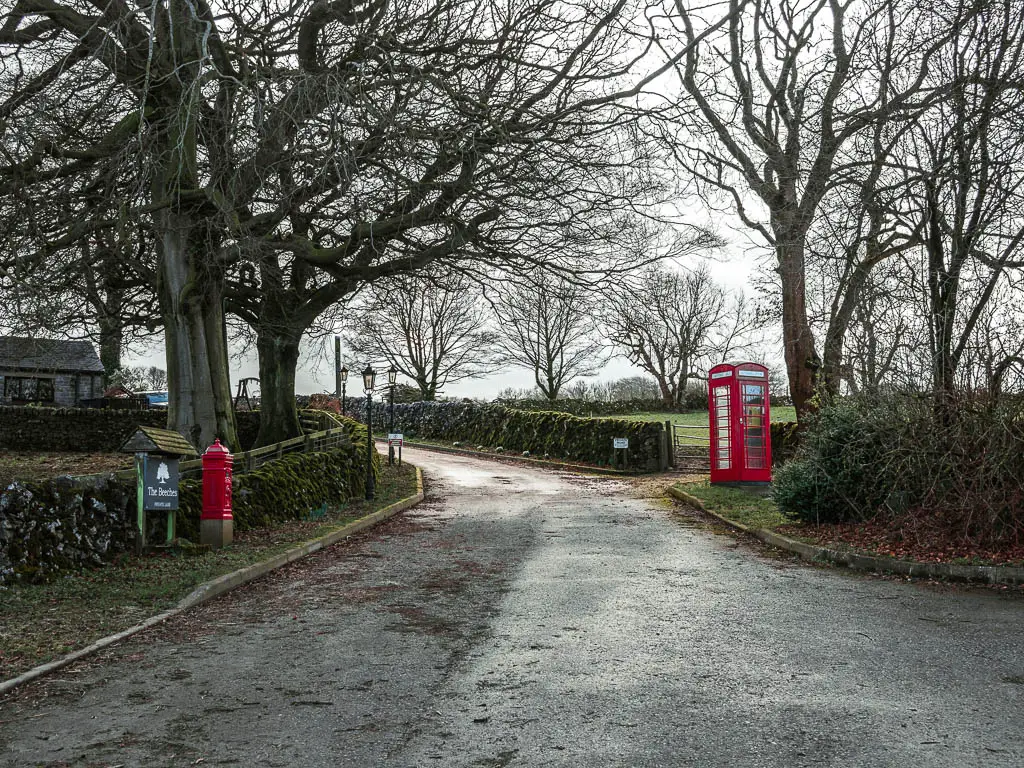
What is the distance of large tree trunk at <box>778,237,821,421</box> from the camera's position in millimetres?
19141

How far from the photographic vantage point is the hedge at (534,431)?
28750mm

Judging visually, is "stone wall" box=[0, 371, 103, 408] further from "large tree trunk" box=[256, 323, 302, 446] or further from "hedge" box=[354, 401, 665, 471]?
"large tree trunk" box=[256, 323, 302, 446]


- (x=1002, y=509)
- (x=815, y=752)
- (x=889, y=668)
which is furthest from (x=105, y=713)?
(x=1002, y=509)

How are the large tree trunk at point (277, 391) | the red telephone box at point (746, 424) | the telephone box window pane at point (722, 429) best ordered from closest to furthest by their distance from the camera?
1. the red telephone box at point (746, 424)
2. the telephone box window pane at point (722, 429)
3. the large tree trunk at point (277, 391)

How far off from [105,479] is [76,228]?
453cm

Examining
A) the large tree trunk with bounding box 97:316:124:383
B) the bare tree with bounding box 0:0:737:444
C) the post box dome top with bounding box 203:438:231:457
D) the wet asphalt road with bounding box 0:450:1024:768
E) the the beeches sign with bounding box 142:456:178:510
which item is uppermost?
the bare tree with bounding box 0:0:737:444

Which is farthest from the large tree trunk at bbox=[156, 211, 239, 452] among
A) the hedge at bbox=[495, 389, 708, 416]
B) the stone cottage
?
the hedge at bbox=[495, 389, 708, 416]

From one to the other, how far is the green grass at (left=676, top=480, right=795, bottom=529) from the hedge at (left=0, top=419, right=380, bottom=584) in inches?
304

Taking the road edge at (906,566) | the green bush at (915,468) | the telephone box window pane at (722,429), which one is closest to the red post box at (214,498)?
the road edge at (906,566)

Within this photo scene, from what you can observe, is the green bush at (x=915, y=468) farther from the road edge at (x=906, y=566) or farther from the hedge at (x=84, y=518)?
the hedge at (x=84, y=518)

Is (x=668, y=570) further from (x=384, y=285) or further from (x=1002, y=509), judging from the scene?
(x=384, y=285)

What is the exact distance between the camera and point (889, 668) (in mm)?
5871

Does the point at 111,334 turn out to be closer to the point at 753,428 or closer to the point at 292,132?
the point at 292,132

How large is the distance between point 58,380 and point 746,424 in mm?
38074
